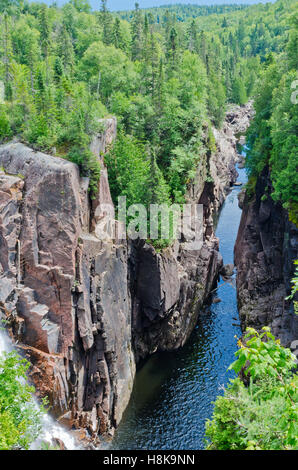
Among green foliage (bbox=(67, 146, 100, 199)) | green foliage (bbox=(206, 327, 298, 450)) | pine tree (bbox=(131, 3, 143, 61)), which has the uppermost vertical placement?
pine tree (bbox=(131, 3, 143, 61))

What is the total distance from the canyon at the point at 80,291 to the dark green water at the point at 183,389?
4.10 ft

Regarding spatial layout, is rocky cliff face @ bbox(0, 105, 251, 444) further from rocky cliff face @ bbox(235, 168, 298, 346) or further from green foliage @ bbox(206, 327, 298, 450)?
green foliage @ bbox(206, 327, 298, 450)

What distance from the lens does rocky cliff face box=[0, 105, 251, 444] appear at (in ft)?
95.9

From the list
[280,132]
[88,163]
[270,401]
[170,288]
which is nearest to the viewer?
[270,401]

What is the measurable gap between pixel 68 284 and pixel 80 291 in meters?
1.17

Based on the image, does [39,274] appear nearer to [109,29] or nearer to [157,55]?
[157,55]

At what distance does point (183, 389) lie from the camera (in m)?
37.3

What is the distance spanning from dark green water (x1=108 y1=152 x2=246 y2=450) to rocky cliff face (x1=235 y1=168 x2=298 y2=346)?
3.21 meters

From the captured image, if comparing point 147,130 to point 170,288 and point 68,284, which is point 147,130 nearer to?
point 170,288

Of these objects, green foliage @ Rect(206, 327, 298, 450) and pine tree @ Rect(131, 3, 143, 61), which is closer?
green foliage @ Rect(206, 327, 298, 450)

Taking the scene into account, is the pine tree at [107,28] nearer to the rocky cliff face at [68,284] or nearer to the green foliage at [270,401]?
the rocky cliff face at [68,284]

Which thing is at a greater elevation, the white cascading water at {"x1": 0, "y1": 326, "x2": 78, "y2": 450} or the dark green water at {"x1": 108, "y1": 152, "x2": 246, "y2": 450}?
the white cascading water at {"x1": 0, "y1": 326, "x2": 78, "y2": 450}

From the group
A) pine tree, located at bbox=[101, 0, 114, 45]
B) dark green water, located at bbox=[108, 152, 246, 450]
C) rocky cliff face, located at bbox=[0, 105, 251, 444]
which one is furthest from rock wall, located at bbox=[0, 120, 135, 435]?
pine tree, located at bbox=[101, 0, 114, 45]

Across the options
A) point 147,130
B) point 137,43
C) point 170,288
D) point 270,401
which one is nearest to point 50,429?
point 170,288
